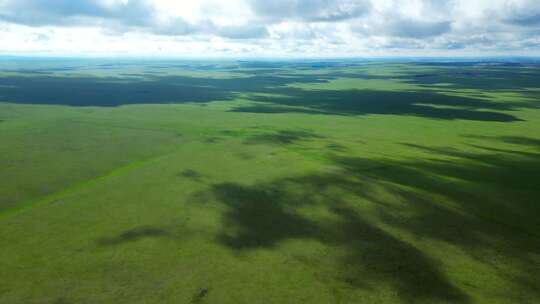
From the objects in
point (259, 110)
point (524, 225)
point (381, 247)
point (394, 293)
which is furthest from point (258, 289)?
point (259, 110)

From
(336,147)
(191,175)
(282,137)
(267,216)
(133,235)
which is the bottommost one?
(133,235)

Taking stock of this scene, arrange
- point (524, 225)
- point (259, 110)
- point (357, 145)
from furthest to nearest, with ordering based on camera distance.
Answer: point (259, 110) < point (357, 145) < point (524, 225)

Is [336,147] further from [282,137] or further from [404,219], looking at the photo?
[404,219]

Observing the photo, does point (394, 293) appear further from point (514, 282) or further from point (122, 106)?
point (122, 106)

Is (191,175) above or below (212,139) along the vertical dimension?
below

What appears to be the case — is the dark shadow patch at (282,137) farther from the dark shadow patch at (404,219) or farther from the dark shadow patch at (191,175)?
the dark shadow patch at (191,175)

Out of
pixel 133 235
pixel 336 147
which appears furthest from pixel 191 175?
pixel 336 147

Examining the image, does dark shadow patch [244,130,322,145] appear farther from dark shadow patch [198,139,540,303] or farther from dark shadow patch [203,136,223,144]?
dark shadow patch [198,139,540,303]

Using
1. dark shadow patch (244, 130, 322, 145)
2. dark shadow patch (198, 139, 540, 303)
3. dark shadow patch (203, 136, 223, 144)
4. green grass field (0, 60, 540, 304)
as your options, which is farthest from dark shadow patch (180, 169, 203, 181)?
dark shadow patch (244, 130, 322, 145)
